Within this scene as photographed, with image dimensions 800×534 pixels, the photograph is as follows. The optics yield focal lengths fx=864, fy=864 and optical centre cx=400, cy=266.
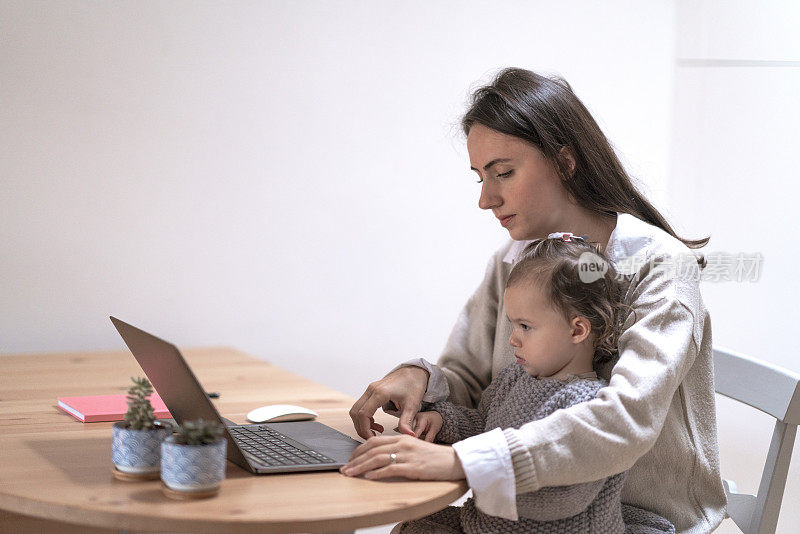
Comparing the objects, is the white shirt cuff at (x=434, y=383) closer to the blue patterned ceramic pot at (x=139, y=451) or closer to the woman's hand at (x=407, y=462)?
the woman's hand at (x=407, y=462)

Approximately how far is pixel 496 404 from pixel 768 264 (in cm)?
115

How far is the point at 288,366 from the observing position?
7.14ft

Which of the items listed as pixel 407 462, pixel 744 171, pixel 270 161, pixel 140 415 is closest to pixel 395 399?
pixel 407 462

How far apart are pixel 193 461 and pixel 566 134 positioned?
0.78m

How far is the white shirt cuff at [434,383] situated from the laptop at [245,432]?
0.15 m

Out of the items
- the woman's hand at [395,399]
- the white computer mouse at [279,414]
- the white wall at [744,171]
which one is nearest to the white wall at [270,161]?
the white wall at [744,171]

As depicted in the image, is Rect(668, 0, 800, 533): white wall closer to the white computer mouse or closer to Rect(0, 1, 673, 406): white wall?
Rect(0, 1, 673, 406): white wall

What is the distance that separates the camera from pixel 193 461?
2.80 feet

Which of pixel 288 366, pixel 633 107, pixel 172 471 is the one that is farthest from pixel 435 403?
pixel 633 107

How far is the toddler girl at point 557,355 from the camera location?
1.10m

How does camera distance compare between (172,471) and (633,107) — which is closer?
(172,471)

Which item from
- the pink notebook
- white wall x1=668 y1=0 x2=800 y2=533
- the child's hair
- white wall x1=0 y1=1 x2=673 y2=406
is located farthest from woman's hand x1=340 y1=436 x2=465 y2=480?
white wall x1=668 y1=0 x2=800 y2=533

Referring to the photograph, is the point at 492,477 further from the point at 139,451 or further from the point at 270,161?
the point at 270,161

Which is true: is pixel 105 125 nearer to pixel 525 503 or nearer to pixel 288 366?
pixel 288 366
